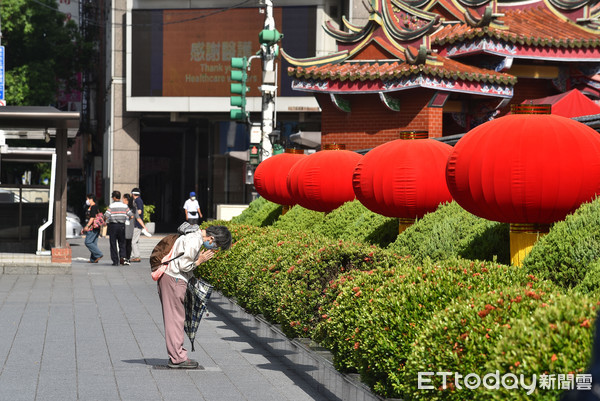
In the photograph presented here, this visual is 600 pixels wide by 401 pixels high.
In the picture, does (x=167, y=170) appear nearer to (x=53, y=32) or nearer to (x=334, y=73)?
(x=53, y=32)

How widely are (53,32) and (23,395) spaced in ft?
143

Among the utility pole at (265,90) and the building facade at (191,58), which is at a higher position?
the building facade at (191,58)

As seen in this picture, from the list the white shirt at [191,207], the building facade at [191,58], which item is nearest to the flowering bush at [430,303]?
the white shirt at [191,207]

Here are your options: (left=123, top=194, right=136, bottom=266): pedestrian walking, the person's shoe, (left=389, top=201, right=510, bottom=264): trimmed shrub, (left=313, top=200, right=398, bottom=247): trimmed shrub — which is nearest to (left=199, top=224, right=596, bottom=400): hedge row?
(left=389, top=201, right=510, bottom=264): trimmed shrub

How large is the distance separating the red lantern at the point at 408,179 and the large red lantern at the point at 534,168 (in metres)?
3.04

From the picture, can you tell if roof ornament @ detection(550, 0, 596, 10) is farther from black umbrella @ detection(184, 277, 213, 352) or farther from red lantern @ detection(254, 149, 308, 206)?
black umbrella @ detection(184, 277, 213, 352)

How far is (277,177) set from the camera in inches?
781

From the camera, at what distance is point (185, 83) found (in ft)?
136

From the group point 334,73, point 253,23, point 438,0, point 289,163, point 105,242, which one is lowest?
point 105,242

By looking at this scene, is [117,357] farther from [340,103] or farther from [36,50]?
[36,50]

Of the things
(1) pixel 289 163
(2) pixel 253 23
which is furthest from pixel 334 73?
(2) pixel 253 23

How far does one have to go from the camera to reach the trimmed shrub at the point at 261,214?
2155 centimetres

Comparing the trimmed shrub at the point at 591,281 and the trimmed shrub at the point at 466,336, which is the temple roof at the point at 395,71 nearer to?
the trimmed shrub at the point at 591,281

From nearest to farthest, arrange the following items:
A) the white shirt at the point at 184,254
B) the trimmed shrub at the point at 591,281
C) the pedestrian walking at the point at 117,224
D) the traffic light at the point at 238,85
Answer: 1. the trimmed shrub at the point at 591,281
2. the white shirt at the point at 184,254
3. the pedestrian walking at the point at 117,224
4. the traffic light at the point at 238,85
